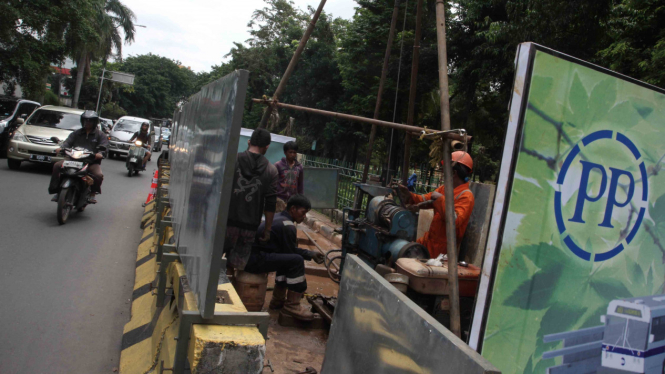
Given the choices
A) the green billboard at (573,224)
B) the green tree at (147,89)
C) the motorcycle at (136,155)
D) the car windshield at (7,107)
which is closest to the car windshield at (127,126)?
the car windshield at (7,107)

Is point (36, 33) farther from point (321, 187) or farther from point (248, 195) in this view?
point (248, 195)

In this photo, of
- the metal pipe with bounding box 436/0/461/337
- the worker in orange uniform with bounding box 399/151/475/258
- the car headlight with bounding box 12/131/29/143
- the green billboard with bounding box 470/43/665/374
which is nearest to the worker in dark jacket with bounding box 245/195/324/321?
the worker in orange uniform with bounding box 399/151/475/258

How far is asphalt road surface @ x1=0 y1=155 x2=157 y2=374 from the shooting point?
3.64 metres

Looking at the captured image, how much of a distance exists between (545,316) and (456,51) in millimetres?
16243

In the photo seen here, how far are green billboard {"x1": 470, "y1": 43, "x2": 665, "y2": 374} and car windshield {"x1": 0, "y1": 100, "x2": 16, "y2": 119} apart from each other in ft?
57.3

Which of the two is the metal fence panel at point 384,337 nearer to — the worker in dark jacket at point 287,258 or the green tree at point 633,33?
the worker in dark jacket at point 287,258

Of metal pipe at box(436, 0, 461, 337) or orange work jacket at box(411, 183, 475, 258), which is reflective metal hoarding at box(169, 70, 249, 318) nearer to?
metal pipe at box(436, 0, 461, 337)

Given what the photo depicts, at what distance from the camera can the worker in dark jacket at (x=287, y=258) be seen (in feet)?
14.9

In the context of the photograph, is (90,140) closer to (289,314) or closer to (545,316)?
(289,314)

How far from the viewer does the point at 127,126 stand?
65.7 ft

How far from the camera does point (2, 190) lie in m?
9.39

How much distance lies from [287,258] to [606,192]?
2978 mm

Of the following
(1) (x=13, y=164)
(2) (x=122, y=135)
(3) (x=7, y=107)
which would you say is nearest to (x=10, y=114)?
(3) (x=7, y=107)

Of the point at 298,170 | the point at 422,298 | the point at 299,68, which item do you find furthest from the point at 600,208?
the point at 299,68
